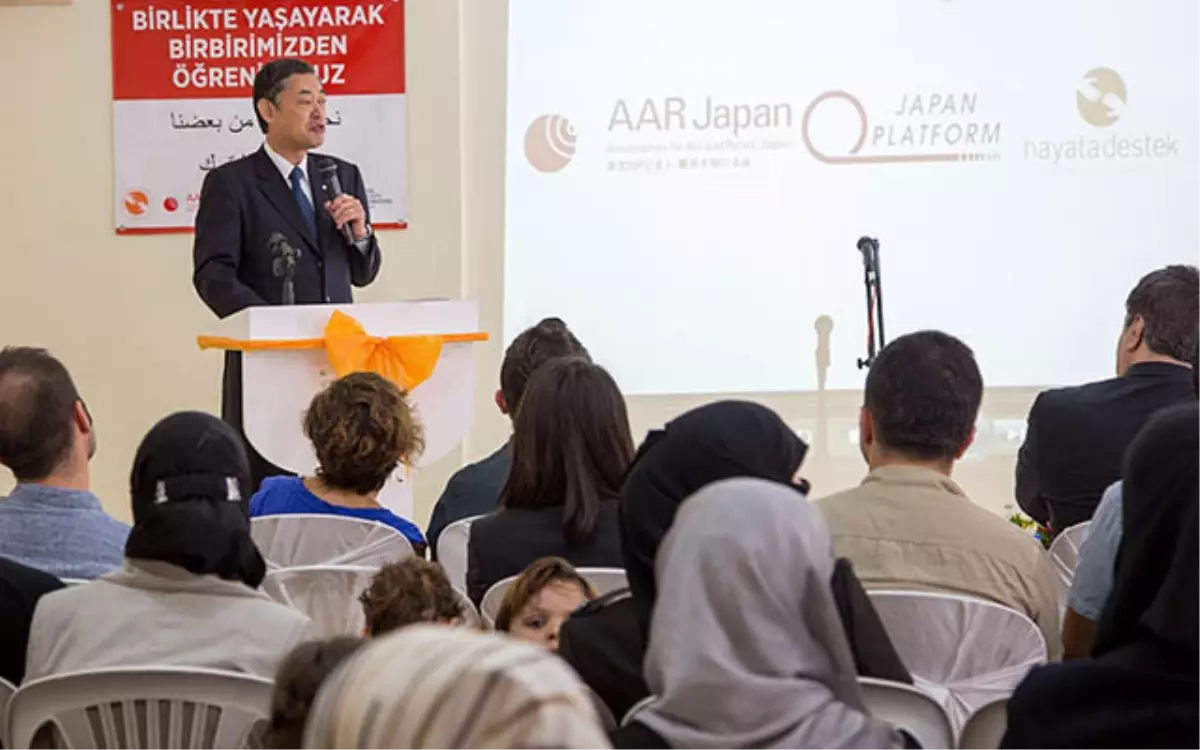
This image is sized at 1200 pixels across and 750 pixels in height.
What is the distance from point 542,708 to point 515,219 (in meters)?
5.35

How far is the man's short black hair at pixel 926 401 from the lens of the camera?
96.0 inches

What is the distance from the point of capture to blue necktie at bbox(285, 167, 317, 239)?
4539 mm

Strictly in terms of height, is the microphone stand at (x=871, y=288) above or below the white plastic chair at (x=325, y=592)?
above

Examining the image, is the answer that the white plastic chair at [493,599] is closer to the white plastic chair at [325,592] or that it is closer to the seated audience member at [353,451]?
the white plastic chair at [325,592]

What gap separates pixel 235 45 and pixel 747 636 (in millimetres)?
4990

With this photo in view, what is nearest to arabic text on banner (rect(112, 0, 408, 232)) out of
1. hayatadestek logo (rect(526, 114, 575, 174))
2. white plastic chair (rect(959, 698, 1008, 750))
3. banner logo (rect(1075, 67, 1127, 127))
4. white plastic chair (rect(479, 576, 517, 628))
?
hayatadestek logo (rect(526, 114, 575, 174))

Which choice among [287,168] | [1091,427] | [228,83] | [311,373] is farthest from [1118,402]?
[228,83]

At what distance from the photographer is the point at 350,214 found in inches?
169

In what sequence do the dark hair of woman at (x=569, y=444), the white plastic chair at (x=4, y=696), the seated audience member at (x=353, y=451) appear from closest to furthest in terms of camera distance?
1. the white plastic chair at (x=4, y=696)
2. the dark hair of woman at (x=569, y=444)
3. the seated audience member at (x=353, y=451)

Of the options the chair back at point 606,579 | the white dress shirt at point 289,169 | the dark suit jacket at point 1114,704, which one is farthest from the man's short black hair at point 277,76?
the dark suit jacket at point 1114,704

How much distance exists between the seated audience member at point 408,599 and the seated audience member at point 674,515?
0.93 feet

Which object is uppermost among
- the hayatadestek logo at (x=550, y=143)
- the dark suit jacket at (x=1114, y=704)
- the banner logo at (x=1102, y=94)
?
the banner logo at (x=1102, y=94)

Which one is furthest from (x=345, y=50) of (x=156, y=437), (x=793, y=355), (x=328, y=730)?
(x=328, y=730)

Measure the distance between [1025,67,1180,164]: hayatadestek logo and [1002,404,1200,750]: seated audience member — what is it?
4.68m
